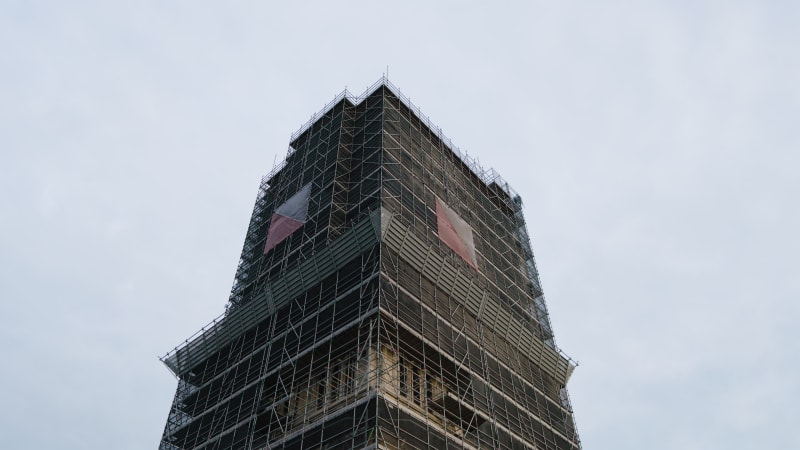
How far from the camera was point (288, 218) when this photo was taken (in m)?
42.5

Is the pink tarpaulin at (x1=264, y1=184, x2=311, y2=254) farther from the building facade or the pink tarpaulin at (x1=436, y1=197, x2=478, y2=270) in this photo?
the pink tarpaulin at (x1=436, y1=197, x2=478, y2=270)

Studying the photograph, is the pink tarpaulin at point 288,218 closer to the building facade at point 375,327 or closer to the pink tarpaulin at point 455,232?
the building facade at point 375,327

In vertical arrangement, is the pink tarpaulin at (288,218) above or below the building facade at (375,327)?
above

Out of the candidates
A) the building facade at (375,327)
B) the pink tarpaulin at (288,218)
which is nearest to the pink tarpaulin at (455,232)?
A: the building facade at (375,327)

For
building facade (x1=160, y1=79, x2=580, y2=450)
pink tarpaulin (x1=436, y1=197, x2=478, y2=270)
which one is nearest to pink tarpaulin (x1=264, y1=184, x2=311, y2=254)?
building facade (x1=160, y1=79, x2=580, y2=450)

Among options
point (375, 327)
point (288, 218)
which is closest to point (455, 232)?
point (288, 218)

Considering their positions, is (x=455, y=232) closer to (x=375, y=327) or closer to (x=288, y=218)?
(x=288, y=218)

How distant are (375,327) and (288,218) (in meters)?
15.0

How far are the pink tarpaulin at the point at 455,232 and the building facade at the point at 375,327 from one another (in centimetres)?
11

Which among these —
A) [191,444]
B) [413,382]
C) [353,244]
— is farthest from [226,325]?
[413,382]

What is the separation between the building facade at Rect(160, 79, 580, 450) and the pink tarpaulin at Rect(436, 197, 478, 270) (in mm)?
113

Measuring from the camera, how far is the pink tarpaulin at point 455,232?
4025cm

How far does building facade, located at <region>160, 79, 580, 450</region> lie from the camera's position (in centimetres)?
2919

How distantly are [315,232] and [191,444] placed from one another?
12565 millimetres
